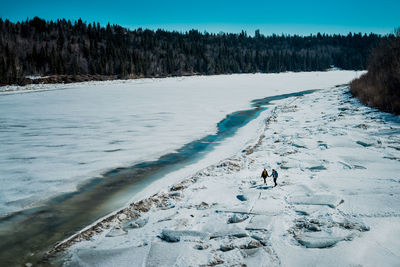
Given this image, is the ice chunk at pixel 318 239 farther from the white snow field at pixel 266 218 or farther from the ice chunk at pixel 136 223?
the ice chunk at pixel 136 223

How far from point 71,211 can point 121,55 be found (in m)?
80.7

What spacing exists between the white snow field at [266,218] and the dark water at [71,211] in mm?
459

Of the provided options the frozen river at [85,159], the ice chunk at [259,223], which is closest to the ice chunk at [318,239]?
the ice chunk at [259,223]

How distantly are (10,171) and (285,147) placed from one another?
8.91 meters

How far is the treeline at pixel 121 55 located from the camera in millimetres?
68531

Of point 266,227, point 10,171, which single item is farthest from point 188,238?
point 10,171

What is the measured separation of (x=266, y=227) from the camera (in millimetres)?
4969

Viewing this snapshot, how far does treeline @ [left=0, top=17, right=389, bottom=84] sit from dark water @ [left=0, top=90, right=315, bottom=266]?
43.6m

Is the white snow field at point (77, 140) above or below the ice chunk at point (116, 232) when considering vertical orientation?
above

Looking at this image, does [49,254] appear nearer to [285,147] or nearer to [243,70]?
[285,147]

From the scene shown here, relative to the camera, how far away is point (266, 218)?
529cm

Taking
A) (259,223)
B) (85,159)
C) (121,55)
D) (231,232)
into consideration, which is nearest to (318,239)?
(259,223)

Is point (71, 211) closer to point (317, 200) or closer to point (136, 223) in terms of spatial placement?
point (136, 223)

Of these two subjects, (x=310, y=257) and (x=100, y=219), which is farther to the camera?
(x=100, y=219)
